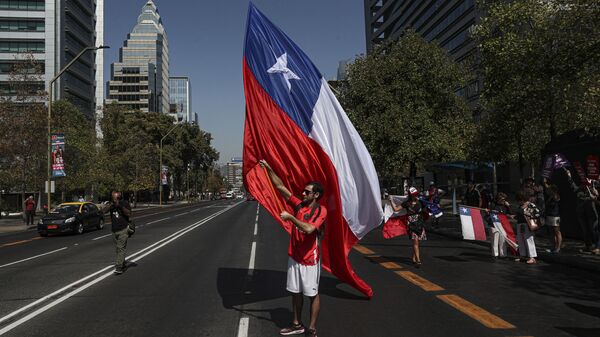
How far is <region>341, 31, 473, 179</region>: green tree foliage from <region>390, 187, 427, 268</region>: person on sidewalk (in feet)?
43.3

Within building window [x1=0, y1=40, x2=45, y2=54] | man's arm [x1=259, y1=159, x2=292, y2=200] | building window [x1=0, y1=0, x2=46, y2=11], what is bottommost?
man's arm [x1=259, y1=159, x2=292, y2=200]

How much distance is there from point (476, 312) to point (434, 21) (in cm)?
7225

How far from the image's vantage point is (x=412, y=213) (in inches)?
391

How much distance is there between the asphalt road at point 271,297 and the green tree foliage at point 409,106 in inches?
458

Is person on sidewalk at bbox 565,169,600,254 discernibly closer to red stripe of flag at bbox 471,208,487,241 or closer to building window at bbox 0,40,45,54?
red stripe of flag at bbox 471,208,487,241

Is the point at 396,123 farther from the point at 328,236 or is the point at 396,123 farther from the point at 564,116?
the point at 328,236

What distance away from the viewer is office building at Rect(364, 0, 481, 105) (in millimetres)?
59219

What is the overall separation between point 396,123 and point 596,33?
12.1 metres

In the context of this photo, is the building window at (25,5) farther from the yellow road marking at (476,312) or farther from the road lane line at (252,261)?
the yellow road marking at (476,312)

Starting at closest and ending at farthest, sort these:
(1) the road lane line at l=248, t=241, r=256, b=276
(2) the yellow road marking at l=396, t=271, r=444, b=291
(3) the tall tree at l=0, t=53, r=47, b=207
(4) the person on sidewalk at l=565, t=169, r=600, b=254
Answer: (2) the yellow road marking at l=396, t=271, r=444, b=291, (1) the road lane line at l=248, t=241, r=256, b=276, (4) the person on sidewalk at l=565, t=169, r=600, b=254, (3) the tall tree at l=0, t=53, r=47, b=207

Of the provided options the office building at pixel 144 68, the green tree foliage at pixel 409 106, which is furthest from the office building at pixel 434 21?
the office building at pixel 144 68

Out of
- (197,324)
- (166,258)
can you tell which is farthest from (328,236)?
(166,258)

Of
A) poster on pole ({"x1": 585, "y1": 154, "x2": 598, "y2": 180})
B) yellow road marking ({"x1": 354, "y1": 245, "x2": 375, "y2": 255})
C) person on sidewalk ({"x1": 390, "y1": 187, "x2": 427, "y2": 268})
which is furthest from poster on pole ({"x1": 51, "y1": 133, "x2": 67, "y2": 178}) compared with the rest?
poster on pole ({"x1": 585, "y1": 154, "x2": 598, "y2": 180})

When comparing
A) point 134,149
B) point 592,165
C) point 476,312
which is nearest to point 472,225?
point 592,165
